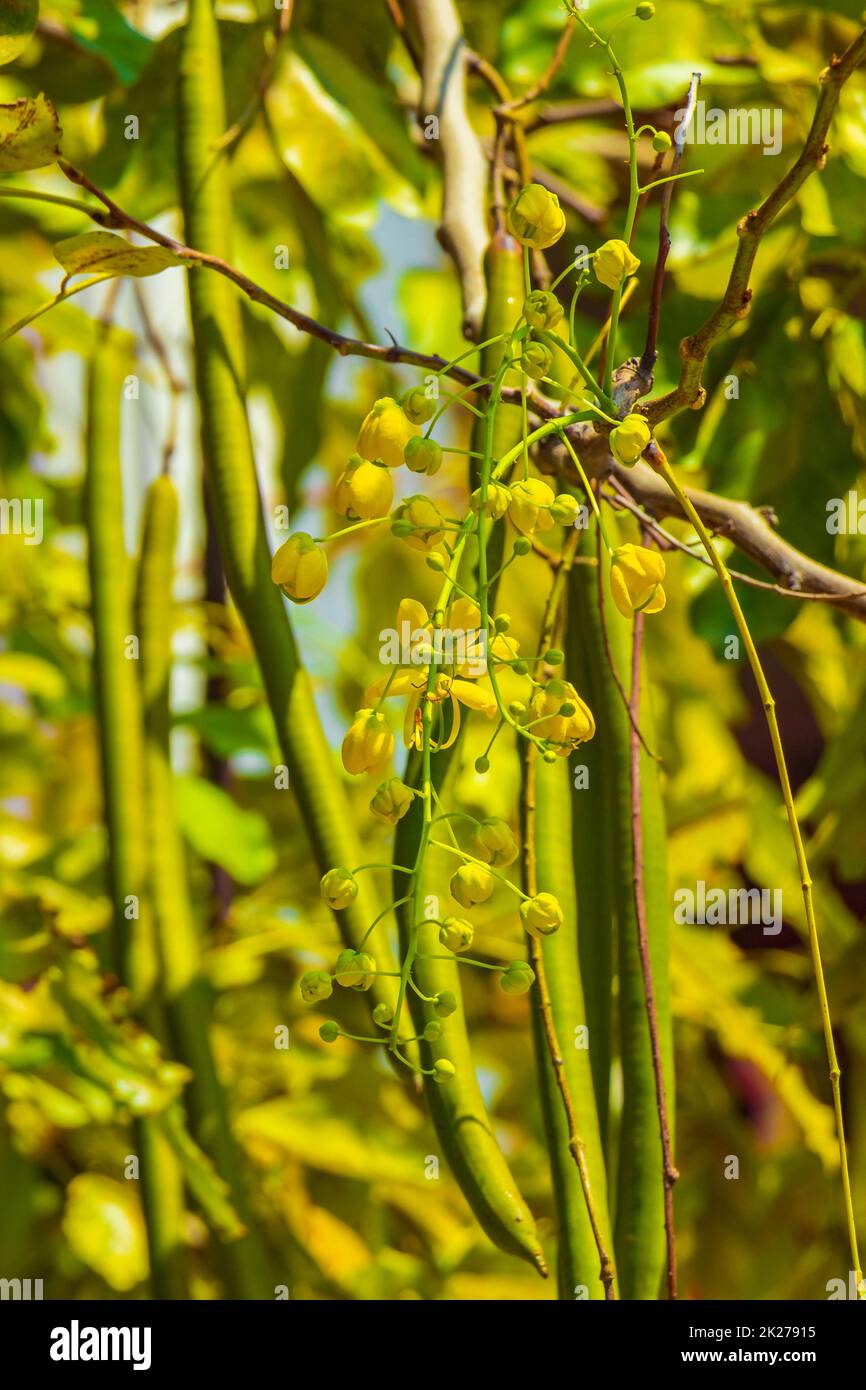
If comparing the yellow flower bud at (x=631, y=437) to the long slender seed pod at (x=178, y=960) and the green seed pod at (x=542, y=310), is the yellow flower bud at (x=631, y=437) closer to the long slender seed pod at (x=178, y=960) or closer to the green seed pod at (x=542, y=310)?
the green seed pod at (x=542, y=310)

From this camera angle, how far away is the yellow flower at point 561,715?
0.29m

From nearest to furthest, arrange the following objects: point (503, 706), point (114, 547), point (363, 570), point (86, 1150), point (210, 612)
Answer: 1. point (503, 706)
2. point (114, 547)
3. point (86, 1150)
4. point (210, 612)
5. point (363, 570)

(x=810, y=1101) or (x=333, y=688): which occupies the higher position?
(x=333, y=688)

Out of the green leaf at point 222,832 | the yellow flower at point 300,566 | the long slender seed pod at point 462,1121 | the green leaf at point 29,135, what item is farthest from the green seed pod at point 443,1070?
the green leaf at point 222,832

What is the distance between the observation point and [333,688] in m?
0.91

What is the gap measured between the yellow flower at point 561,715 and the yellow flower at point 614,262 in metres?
0.08

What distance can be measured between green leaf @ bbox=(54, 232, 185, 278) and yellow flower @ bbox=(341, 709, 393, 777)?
→ 0.13 meters

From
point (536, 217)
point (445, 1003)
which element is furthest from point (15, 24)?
point (445, 1003)

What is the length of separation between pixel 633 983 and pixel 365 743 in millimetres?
115

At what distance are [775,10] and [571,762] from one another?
0.41 m

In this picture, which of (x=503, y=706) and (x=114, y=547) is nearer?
(x=503, y=706)
